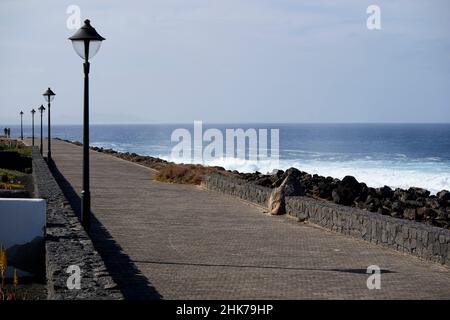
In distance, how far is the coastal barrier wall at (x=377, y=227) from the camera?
1187 cm

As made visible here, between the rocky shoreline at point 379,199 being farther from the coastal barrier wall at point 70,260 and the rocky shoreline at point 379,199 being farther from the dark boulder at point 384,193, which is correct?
the coastal barrier wall at point 70,260

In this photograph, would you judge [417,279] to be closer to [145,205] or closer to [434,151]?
[145,205]

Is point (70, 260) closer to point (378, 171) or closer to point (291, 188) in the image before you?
point (291, 188)

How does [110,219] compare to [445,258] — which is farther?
[110,219]

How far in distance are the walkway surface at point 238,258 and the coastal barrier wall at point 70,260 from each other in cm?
59

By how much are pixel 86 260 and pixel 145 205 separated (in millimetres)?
10506

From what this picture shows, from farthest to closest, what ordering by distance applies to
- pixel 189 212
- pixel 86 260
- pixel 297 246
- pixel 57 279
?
pixel 189 212, pixel 297 246, pixel 86 260, pixel 57 279

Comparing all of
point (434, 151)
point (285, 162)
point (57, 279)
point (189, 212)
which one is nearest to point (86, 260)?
point (57, 279)

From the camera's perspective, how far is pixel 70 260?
933cm

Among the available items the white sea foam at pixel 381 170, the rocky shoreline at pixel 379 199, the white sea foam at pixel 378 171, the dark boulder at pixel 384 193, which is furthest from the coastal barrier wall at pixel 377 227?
the white sea foam at pixel 381 170

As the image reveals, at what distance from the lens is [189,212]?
1836cm

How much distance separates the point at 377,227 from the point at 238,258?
293 centimetres

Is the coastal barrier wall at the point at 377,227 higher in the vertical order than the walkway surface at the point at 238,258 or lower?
higher

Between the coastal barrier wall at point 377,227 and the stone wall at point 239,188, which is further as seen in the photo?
the stone wall at point 239,188
